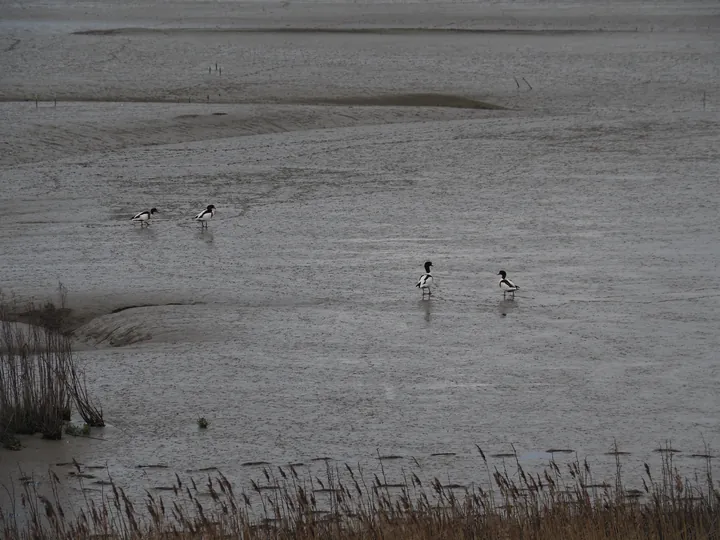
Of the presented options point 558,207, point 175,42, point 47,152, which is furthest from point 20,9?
point 558,207

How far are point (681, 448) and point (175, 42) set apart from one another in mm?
30876

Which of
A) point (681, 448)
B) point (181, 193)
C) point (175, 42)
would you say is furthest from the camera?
point (175, 42)

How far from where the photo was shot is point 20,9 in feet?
164

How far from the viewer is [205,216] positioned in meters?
18.0

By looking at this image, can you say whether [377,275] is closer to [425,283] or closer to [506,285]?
[425,283]

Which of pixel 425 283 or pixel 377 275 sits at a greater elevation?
pixel 377 275

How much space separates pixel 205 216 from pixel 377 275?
3.64 metres

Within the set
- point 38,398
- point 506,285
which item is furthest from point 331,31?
point 38,398

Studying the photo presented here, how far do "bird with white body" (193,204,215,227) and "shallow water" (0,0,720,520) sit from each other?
0.17 metres

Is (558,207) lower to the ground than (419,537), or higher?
higher

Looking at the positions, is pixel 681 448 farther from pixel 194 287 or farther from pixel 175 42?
pixel 175 42

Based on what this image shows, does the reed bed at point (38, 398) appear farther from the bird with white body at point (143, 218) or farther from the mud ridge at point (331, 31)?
the mud ridge at point (331, 31)

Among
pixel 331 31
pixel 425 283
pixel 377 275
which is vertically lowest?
pixel 425 283

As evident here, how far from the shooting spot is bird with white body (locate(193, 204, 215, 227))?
A: 58.4 feet
